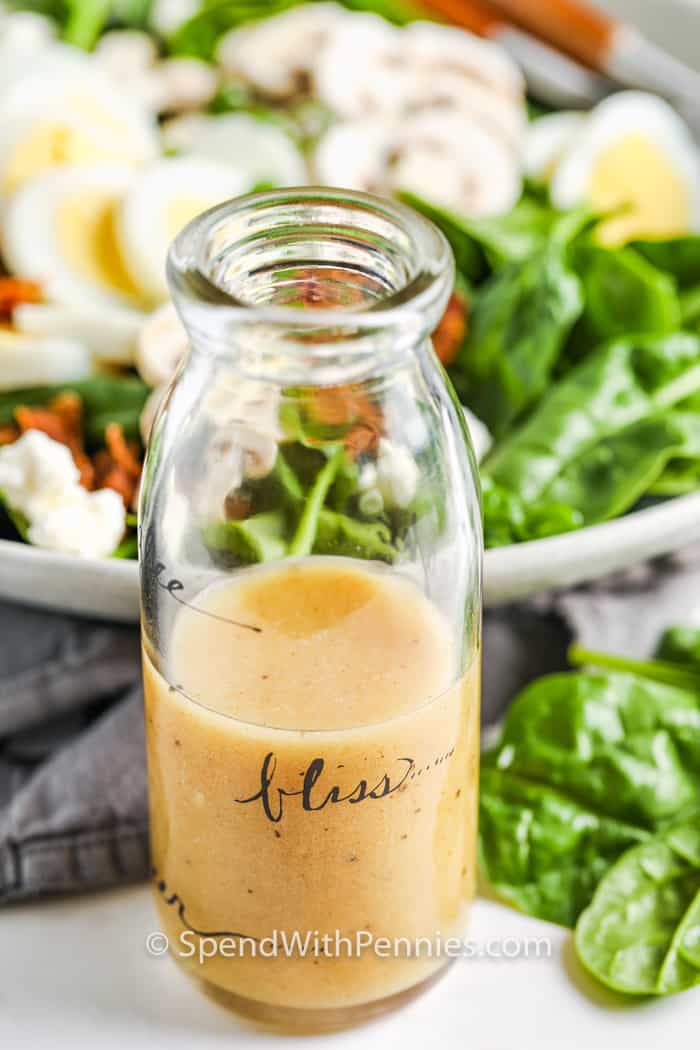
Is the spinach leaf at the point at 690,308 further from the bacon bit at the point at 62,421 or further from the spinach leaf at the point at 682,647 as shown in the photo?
the bacon bit at the point at 62,421

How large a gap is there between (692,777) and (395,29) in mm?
1204

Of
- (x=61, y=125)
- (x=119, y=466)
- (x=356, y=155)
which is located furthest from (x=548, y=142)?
(x=119, y=466)

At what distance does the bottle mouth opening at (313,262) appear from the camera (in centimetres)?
72

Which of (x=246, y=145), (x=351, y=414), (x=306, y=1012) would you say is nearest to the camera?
(x=351, y=414)

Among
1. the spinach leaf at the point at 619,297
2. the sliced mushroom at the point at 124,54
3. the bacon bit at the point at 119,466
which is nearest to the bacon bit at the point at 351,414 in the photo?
the bacon bit at the point at 119,466

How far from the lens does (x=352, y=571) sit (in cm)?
85

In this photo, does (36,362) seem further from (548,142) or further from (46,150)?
(548,142)

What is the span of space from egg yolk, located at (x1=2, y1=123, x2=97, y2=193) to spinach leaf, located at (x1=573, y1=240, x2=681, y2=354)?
1.80ft

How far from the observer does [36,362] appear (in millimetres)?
1326

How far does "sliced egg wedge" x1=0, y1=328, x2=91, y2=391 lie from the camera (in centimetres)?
132

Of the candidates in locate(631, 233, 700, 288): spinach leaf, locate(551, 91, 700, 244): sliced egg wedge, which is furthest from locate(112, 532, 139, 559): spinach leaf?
locate(551, 91, 700, 244): sliced egg wedge

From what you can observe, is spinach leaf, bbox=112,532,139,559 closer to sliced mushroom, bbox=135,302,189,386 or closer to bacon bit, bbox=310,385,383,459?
sliced mushroom, bbox=135,302,189,386

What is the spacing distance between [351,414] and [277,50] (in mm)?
1159

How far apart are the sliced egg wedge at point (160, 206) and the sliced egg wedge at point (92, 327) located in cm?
5
